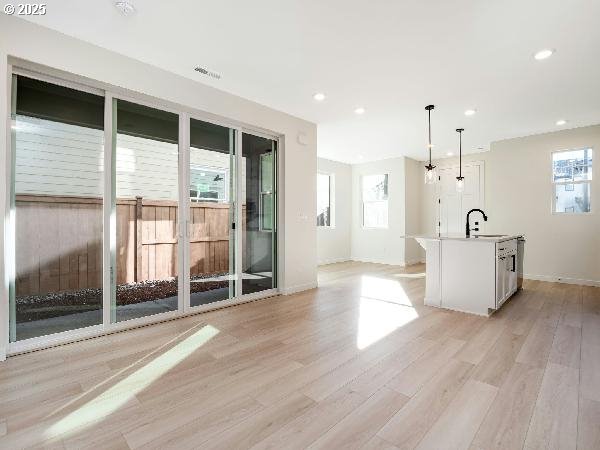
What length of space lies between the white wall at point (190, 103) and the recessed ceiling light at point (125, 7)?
0.71 meters

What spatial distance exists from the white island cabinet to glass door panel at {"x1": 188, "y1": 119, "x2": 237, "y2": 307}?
108 inches

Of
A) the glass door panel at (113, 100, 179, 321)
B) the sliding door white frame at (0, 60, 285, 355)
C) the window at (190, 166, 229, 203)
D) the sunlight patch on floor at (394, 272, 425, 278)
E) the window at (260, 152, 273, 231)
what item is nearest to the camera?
the sliding door white frame at (0, 60, 285, 355)

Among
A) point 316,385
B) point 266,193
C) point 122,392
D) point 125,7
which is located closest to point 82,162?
point 125,7

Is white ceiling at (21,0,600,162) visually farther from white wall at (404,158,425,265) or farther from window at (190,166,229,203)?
white wall at (404,158,425,265)

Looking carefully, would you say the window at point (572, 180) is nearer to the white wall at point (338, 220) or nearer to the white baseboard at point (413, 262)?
the white baseboard at point (413, 262)

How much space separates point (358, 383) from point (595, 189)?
595 centimetres

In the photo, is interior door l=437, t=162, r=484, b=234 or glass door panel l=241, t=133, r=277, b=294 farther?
interior door l=437, t=162, r=484, b=234

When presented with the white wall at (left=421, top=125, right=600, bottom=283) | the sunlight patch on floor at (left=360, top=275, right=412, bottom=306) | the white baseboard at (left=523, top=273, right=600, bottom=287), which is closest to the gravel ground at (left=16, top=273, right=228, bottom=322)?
the sunlight patch on floor at (left=360, top=275, right=412, bottom=306)

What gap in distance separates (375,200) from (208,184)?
5.67 m

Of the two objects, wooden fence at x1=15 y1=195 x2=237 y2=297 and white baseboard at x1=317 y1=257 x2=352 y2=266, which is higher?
wooden fence at x1=15 y1=195 x2=237 y2=297

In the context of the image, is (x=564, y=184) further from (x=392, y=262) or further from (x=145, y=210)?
(x=145, y=210)

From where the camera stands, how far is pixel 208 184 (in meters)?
3.94

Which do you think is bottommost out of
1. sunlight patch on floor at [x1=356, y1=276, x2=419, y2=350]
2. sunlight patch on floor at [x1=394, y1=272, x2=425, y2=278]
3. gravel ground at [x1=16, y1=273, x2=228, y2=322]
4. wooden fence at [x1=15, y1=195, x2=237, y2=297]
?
sunlight patch on floor at [x1=356, y1=276, x2=419, y2=350]

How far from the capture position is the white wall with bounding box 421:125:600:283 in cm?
524
